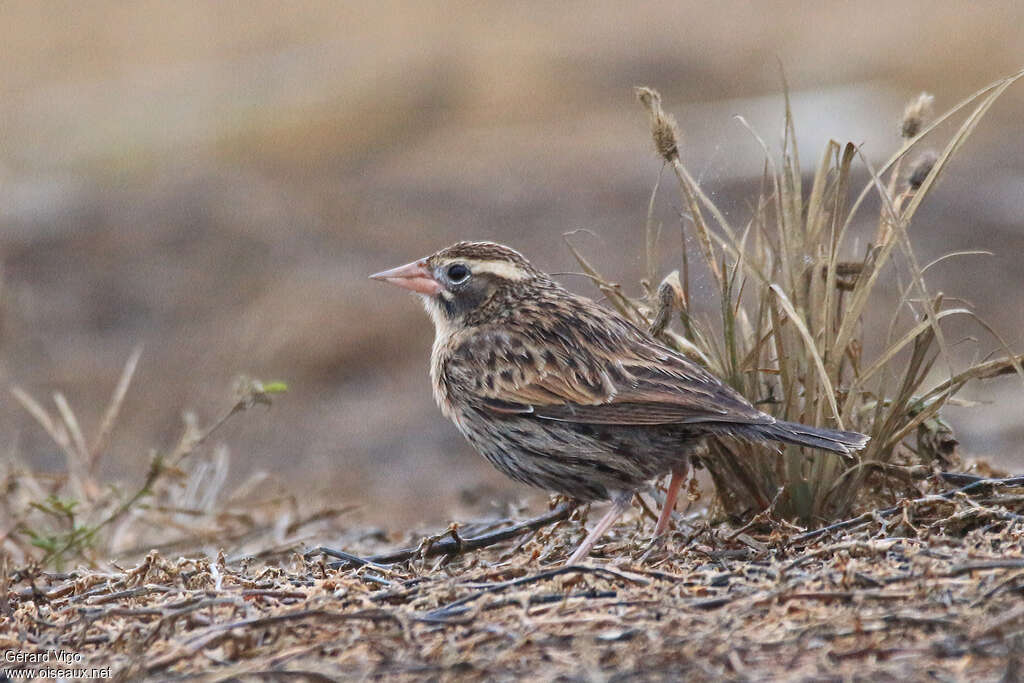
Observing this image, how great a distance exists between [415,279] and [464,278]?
234 mm

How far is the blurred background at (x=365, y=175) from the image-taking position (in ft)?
37.6

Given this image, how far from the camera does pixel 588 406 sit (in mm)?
5434

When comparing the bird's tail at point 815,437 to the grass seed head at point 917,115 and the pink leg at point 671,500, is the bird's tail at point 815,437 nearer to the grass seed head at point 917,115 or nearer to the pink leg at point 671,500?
the pink leg at point 671,500

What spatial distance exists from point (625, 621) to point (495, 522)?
7.10 feet

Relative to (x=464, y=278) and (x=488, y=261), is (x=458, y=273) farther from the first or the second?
(x=488, y=261)

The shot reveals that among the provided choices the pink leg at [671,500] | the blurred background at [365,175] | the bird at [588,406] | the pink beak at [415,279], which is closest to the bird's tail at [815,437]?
the bird at [588,406]

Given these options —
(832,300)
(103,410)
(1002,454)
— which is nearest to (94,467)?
(832,300)

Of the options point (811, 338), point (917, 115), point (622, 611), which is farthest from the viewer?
point (917, 115)

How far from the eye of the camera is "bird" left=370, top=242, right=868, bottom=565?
5.19m

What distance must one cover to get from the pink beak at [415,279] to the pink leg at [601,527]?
143 centimetres

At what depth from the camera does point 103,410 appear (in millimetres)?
11633

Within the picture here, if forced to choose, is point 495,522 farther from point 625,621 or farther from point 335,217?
point 335,217

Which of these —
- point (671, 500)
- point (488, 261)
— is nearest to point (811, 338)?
point (671, 500)

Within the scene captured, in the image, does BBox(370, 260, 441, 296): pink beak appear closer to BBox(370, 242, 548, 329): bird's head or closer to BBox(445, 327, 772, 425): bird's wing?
BBox(370, 242, 548, 329): bird's head
